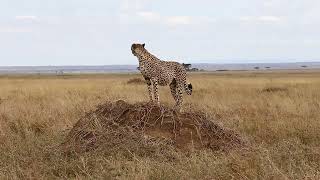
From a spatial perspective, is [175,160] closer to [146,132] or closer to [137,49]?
[146,132]

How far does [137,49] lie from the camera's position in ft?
32.5

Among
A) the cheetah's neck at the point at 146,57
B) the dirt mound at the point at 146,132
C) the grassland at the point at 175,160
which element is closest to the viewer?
the grassland at the point at 175,160

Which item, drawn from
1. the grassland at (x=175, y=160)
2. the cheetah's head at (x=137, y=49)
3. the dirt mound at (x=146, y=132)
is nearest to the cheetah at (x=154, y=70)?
the cheetah's head at (x=137, y=49)

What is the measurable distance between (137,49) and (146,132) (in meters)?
2.09

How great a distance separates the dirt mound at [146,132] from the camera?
7.97 m

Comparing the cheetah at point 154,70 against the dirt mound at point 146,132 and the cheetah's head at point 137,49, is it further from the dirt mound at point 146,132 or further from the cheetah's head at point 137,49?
the dirt mound at point 146,132

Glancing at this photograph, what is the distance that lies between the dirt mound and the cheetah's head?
3.91 ft

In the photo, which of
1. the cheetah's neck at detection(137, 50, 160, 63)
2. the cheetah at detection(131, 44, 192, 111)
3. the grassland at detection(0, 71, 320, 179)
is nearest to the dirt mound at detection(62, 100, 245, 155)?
the grassland at detection(0, 71, 320, 179)

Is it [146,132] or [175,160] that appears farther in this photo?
[146,132]

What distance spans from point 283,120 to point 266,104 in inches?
162

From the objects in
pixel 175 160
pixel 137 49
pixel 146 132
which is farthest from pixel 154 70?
pixel 175 160

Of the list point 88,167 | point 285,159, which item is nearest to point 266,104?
point 285,159

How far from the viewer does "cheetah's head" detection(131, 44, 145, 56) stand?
9.88 m

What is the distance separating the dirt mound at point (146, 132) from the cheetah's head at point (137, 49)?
1193 millimetres
